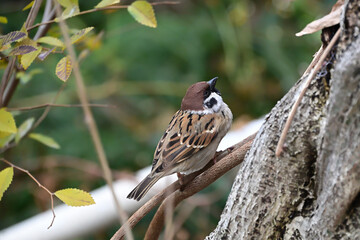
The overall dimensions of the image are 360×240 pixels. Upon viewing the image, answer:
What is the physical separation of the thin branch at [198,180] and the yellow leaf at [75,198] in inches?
5.4

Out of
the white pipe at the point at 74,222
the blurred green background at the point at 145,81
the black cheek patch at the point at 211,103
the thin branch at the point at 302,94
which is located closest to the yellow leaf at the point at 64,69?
the thin branch at the point at 302,94

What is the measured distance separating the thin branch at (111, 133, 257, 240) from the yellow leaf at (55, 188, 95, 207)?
0.45 feet

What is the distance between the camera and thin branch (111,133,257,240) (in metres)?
1.35

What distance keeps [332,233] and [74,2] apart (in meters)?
0.84

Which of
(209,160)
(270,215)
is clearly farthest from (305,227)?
(209,160)

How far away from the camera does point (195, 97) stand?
2096mm

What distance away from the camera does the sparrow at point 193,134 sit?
6.59 feet

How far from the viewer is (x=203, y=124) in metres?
2.11

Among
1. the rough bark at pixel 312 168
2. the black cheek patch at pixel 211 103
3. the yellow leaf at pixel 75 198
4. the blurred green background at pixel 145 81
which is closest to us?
the rough bark at pixel 312 168

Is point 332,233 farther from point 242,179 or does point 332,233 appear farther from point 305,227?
point 242,179

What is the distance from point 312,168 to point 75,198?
53cm

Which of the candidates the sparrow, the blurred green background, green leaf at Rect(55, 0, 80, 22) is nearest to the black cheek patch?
the sparrow

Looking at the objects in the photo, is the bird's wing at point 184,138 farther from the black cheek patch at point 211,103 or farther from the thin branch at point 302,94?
the thin branch at point 302,94

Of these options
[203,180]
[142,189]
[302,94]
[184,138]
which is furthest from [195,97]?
[302,94]
